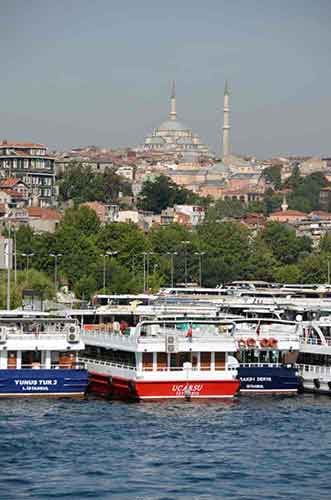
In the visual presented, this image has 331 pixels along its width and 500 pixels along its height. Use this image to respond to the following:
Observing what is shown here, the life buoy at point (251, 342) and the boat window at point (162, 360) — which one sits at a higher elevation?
the life buoy at point (251, 342)

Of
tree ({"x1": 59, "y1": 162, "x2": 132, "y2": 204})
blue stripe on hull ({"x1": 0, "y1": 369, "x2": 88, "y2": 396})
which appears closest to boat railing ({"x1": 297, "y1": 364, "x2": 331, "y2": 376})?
blue stripe on hull ({"x1": 0, "y1": 369, "x2": 88, "y2": 396})

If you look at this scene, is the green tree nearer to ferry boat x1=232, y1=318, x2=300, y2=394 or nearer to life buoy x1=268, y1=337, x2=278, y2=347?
ferry boat x1=232, y1=318, x2=300, y2=394

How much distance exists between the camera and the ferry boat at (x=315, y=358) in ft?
137

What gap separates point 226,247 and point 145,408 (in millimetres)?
65932

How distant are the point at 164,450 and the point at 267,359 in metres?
8.93

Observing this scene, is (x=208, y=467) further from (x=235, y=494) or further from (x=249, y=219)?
(x=249, y=219)

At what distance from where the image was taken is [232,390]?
39281 millimetres

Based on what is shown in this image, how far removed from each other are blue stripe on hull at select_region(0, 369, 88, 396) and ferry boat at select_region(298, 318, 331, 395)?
6099 mm

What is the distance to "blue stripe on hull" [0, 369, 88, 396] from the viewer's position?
3884cm

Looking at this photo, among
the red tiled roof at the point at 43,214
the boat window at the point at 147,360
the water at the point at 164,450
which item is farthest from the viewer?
the red tiled roof at the point at 43,214

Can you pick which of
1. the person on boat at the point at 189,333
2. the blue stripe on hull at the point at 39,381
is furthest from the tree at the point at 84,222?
the blue stripe on hull at the point at 39,381

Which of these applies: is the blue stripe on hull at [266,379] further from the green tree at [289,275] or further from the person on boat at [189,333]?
the green tree at [289,275]

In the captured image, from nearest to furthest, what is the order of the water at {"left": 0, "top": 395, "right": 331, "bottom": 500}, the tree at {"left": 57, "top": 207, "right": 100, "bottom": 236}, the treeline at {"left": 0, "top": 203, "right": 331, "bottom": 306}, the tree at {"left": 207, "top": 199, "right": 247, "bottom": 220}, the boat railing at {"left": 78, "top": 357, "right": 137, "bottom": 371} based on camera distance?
the water at {"left": 0, "top": 395, "right": 331, "bottom": 500} → the boat railing at {"left": 78, "top": 357, "right": 137, "bottom": 371} → the treeline at {"left": 0, "top": 203, "right": 331, "bottom": 306} → the tree at {"left": 57, "top": 207, "right": 100, "bottom": 236} → the tree at {"left": 207, "top": 199, "right": 247, "bottom": 220}

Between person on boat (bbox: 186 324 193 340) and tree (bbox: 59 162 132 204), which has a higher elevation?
tree (bbox: 59 162 132 204)
